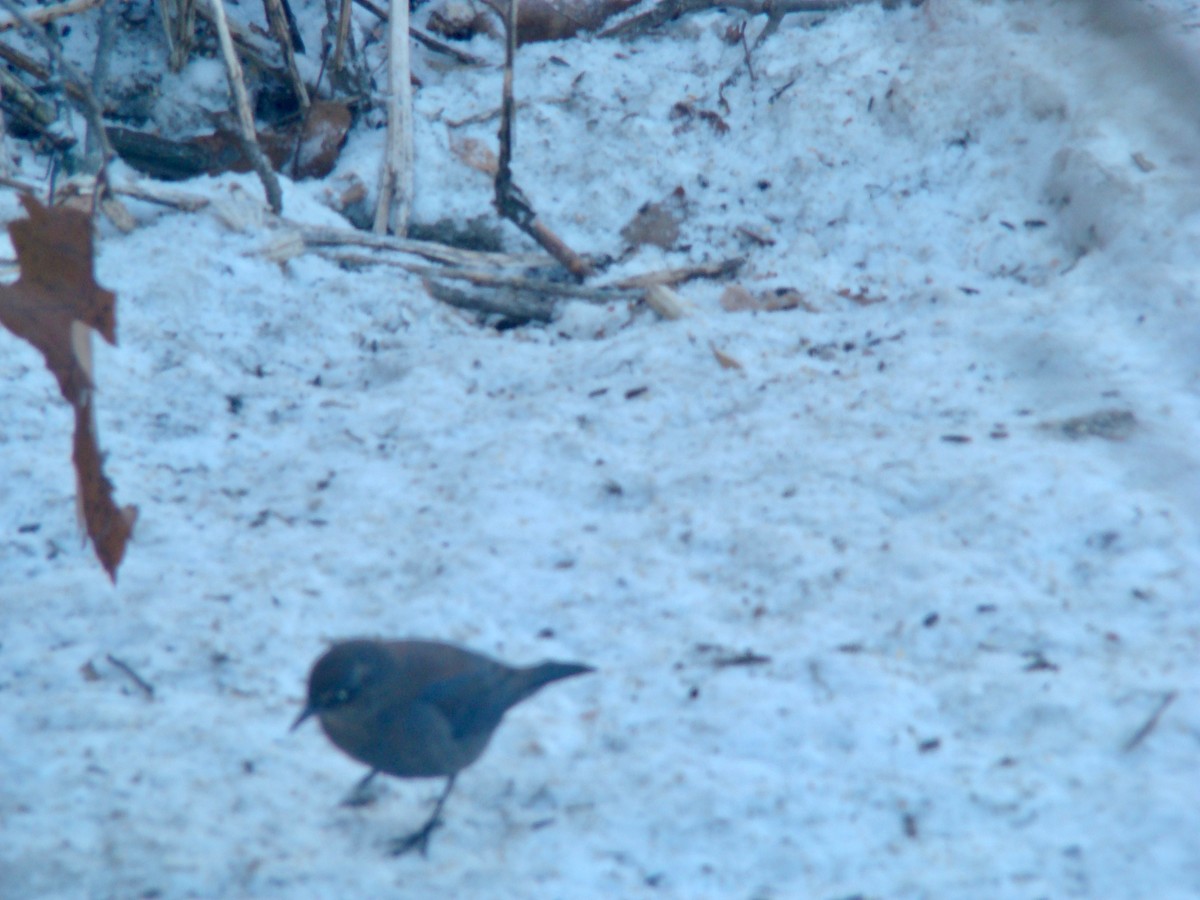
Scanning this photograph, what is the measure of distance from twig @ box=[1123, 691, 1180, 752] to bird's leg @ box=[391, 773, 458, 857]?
4.32 feet

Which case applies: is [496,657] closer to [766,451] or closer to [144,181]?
[766,451]

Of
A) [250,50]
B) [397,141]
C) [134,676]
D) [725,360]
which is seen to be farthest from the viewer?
[250,50]

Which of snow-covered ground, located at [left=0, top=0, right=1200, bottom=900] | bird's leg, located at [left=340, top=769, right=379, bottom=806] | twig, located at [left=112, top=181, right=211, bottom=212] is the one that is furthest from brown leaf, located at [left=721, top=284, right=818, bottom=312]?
bird's leg, located at [left=340, top=769, right=379, bottom=806]

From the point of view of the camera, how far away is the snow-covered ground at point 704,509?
2012mm

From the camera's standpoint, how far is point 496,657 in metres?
2.52

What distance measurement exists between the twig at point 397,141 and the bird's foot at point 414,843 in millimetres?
2882

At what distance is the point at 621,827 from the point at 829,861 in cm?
39

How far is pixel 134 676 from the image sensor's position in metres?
2.43

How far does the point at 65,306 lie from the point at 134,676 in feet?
2.81

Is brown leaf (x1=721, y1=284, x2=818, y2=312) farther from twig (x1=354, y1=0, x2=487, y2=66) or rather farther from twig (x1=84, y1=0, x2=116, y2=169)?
twig (x1=84, y1=0, x2=116, y2=169)

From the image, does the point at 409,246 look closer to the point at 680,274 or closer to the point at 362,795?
the point at 680,274

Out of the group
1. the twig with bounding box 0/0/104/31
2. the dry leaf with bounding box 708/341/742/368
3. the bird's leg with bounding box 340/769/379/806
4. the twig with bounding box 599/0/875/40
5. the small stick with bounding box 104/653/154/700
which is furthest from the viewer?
the twig with bounding box 599/0/875/40

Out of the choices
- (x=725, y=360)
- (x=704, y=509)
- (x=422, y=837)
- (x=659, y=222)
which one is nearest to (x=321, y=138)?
(x=659, y=222)

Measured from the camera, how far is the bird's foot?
203 centimetres
